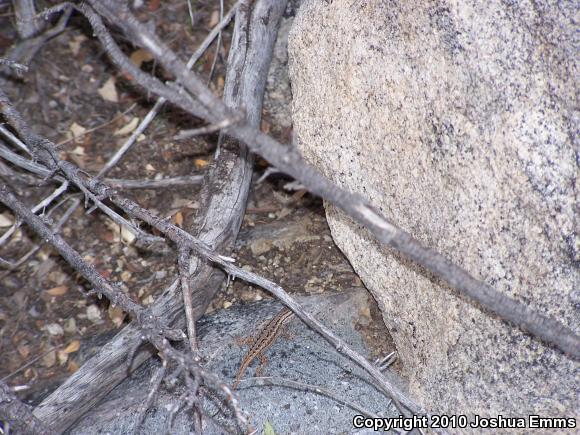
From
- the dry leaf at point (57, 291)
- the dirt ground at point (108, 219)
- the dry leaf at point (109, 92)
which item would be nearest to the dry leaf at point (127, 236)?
the dirt ground at point (108, 219)

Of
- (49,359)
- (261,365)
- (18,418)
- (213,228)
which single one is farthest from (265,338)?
(49,359)

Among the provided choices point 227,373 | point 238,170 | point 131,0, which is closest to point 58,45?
point 131,0

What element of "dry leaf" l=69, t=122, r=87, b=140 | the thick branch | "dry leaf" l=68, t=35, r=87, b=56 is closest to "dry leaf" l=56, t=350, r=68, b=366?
"dry leaf" l=69, t=122, r=87, b=140

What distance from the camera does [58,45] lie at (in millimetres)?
3576

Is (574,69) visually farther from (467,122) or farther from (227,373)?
(227,373)

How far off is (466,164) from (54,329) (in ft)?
6.44

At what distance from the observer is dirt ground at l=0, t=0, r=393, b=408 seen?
2.73 m

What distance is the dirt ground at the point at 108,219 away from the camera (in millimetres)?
2734

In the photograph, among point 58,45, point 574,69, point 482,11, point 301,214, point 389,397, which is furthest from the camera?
point 58,45

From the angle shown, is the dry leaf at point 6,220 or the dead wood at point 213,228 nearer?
the dead wood at point 213,228

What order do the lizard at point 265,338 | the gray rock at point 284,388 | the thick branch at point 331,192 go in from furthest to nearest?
the lizard at point 265,338 < the gray rock at point 284,388 < the thick branch at point 331,192

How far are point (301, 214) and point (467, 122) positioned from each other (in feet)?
3.73

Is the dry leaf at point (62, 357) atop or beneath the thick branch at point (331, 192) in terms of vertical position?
beneath

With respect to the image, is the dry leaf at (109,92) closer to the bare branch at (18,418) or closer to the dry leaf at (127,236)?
the dry leaf at (127,236)
